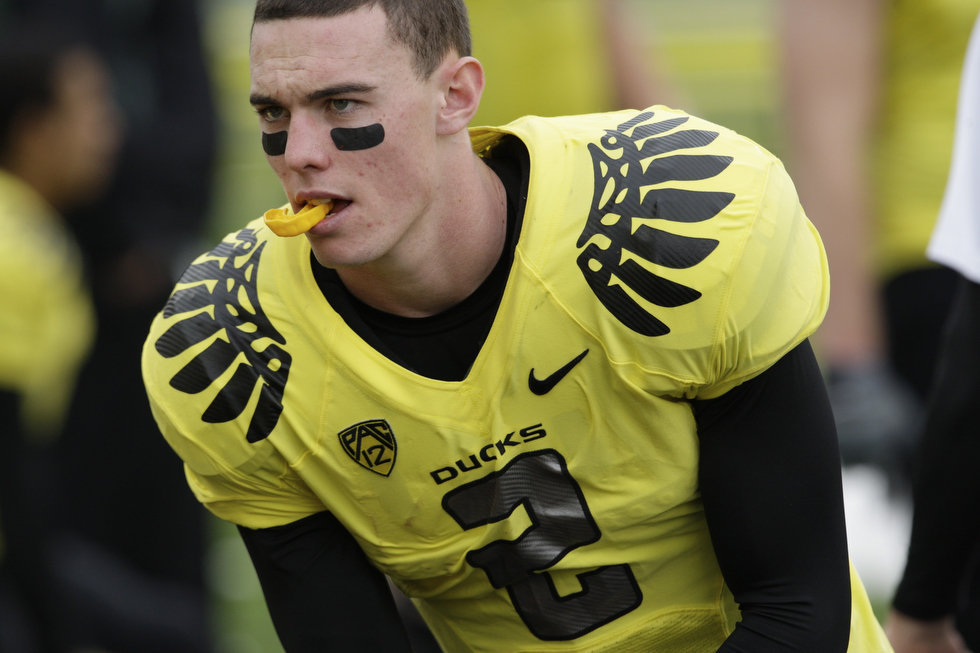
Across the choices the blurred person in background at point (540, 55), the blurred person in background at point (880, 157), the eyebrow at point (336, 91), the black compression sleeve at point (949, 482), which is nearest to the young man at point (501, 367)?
Answer: the eyebrow at point (336, 91)

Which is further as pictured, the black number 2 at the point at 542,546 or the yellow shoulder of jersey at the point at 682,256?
the black number 2 at the point at 542,546

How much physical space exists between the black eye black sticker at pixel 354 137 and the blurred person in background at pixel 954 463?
114 cm

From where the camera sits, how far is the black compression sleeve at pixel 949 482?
2.77 m

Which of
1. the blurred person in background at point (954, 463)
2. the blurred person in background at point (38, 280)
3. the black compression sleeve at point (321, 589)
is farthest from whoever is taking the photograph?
the blurred person in background at point (38, 280)

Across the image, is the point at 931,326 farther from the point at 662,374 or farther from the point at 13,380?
the point at 13,380

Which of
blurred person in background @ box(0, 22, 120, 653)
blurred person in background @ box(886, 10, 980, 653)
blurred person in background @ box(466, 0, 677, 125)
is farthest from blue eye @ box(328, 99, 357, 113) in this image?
blurred person in background @ box(466, 0, 677, 125)

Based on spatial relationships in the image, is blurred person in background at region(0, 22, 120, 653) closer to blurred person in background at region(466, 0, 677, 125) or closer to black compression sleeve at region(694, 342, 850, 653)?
blurred person in background at region(466, 0, 677, 125)

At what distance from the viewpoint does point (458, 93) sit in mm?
2436

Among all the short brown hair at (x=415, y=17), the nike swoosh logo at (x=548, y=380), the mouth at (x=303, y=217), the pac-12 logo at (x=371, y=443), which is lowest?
the pac-12 logo at (x=371, y=443)

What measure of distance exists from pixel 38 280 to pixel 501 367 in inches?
63.0

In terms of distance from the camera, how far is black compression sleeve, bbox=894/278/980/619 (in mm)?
2770

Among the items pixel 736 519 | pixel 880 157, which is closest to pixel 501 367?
pixel 736 519

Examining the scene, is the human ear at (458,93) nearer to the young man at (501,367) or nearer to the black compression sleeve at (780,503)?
the young man at (501,367)

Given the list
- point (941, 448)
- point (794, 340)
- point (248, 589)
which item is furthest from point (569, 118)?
point (248, 589)
